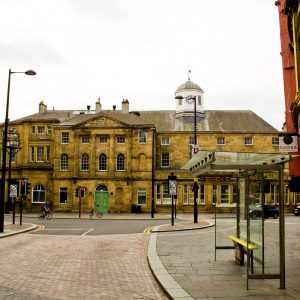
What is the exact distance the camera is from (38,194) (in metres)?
51.0

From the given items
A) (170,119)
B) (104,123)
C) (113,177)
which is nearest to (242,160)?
(113,177)

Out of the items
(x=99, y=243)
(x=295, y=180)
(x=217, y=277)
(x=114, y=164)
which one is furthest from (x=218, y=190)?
(x=217, y=277)

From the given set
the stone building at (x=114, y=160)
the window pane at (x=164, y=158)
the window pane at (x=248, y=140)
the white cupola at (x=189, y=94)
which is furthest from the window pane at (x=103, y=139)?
the window pane at (x=248, y=140)

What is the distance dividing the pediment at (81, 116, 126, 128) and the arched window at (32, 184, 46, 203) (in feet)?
30.9

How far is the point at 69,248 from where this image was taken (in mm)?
15906

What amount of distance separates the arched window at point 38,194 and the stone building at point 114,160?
4.6 inches

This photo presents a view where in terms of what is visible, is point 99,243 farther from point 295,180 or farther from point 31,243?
point 295,180

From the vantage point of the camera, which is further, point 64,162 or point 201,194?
point 64,162

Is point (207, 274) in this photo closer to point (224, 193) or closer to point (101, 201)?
point (101, 201)

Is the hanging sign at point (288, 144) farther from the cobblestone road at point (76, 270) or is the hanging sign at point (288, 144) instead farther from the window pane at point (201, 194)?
the window pane at point (201, 194)

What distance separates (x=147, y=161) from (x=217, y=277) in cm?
3918

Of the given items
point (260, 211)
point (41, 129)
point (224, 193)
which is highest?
point (41, 129)

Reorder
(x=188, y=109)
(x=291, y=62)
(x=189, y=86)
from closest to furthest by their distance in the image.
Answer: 1. (x=291, y=62)
2. (x=188, y=109)
3. (x=189, y=86)

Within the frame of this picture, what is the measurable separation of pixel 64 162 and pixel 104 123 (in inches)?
259
